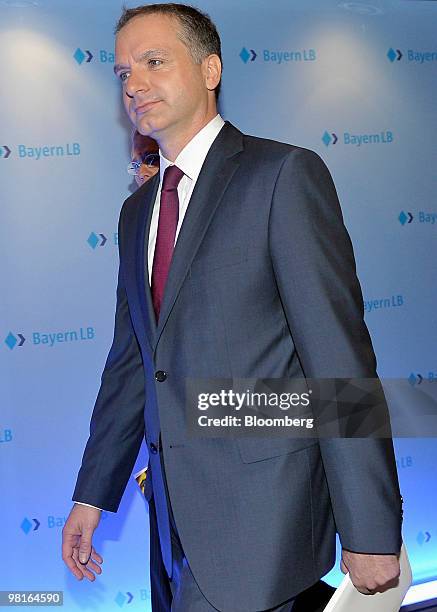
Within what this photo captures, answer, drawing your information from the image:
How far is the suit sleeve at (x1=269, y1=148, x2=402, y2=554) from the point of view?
1.37m

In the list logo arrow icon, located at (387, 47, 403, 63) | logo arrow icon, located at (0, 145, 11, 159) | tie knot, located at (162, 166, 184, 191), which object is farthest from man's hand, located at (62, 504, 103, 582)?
logo arrow icon, located at (387, 47, 403, 63)

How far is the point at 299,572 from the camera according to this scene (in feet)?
4.83

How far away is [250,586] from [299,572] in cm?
10

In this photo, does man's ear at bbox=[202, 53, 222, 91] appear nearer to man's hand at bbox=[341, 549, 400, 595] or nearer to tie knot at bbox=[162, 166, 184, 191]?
tie knot at bbox=[162, 166, 184, 191]

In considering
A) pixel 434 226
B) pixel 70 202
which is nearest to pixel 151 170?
pixel 70 202

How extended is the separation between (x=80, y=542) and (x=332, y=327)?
83 cm

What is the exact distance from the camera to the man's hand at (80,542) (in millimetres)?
1778

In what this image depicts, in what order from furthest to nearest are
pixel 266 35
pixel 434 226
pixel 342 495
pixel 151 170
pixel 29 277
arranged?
pixel 434 226 < pixel 266 35 < pixel 29 277 < pixel 151 170 < pixel 342 495

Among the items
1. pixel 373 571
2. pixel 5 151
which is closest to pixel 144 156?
pixel 5 151

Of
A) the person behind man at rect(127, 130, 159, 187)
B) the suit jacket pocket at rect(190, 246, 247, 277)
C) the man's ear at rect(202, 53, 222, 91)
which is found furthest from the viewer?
the person behind man at rect(127, 130, 159, 187)

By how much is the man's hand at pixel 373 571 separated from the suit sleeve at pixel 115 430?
63 cm

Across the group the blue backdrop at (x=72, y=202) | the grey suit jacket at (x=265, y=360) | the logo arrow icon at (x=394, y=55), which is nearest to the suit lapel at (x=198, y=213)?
the grey suit jacket at (x=265, y=360)

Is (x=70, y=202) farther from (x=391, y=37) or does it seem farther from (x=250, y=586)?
(x=250, y=586)

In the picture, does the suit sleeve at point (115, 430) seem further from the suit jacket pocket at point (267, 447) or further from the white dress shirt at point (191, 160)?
the suit jacket pocket at point (267, 447)
